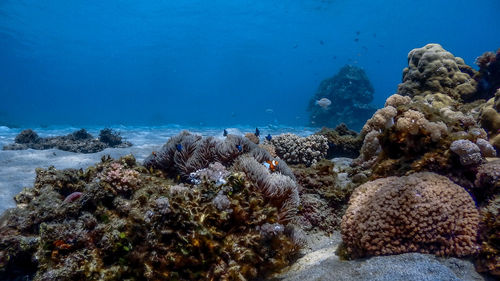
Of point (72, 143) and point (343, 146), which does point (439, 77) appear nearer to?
point (343, 146)

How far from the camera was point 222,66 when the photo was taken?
15212cm

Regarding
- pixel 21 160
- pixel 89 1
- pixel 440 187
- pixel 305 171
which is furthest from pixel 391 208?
pixel 89 1

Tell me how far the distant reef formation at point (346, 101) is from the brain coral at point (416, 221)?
83.8 ft

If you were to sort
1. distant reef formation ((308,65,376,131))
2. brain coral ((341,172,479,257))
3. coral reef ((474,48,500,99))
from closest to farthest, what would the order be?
brain coral ((341,172,479,257)), coral reef ((474,48,500,99)), distant reef formation ((308,65,376,131))

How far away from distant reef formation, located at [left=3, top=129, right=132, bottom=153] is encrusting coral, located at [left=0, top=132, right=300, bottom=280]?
8.93 m

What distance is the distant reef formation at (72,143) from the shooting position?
39.8 ft

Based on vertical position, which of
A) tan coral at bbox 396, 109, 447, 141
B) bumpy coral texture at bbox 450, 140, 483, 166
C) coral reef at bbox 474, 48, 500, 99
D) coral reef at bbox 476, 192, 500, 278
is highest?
coral reef at bbox 474, 48, 500, 99

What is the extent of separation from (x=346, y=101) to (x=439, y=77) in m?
20.8

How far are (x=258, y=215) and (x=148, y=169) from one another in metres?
3.06

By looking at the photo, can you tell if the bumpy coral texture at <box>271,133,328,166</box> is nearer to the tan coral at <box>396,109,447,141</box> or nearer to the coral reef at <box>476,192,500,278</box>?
the tan coral at <box>396,109,447,141</box>

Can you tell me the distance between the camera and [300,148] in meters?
7.87

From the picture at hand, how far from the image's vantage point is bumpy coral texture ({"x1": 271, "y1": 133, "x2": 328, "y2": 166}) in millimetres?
7801

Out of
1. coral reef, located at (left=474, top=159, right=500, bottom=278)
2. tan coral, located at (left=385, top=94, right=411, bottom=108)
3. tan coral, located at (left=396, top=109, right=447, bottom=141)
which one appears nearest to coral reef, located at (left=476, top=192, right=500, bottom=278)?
coral reef, located at (left=474, top=159, right=500, bottom=278)

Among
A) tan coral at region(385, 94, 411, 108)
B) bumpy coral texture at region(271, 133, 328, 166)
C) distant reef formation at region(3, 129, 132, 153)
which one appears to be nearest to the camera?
tan coral at region(385, 94, 411, 108)
